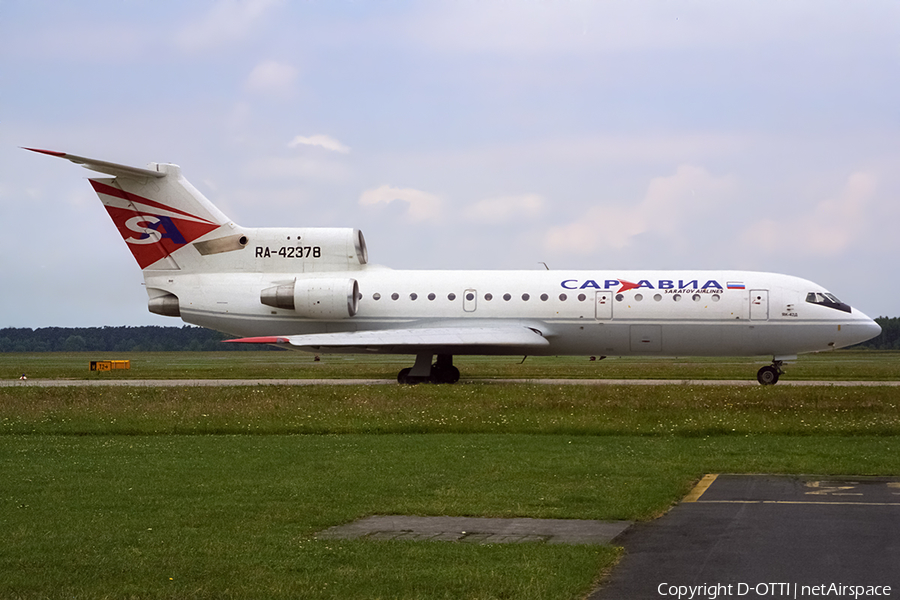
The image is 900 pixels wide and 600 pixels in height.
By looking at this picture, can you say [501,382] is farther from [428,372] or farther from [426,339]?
[426,339]

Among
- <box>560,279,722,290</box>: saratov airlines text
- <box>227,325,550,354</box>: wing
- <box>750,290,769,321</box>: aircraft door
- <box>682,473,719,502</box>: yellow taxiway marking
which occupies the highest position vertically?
<box>560,279,722,290</box>: saratov airlines text

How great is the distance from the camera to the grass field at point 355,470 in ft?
25.2

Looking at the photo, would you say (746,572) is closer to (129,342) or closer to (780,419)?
(780,419)

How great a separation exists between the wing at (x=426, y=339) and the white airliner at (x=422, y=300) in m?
0.06

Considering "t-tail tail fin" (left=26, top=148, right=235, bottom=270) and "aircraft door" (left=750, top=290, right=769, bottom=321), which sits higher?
"t-tail tail fin" (left=26, top=148, right=235, bottom=270)

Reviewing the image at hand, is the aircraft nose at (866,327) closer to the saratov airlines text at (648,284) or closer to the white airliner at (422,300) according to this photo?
the white airliner at (422,300)

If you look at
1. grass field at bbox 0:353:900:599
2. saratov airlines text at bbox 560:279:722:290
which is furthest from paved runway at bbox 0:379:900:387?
grass field at bbox 0:353:900:599

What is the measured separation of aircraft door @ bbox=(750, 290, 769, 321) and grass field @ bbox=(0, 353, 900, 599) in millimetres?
4197

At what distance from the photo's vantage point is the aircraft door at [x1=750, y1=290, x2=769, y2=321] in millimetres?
31438

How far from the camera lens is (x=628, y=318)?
104 ft

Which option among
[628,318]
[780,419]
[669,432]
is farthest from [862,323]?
[669,432]

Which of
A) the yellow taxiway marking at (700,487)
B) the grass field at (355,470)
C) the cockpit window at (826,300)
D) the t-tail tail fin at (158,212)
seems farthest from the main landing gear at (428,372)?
the yellow taxiway marking at (700,487)

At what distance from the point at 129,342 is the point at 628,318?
158m

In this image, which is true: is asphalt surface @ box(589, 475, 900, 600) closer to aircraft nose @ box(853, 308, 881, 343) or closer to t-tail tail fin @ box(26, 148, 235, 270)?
aircraft nose @ box(853, 308, 881, 343)
